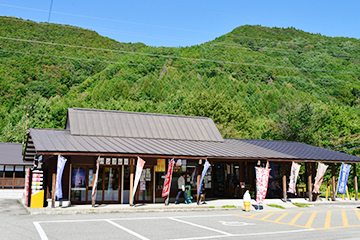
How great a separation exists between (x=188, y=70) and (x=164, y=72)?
784cm

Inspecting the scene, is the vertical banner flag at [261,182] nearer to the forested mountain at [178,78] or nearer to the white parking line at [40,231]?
the white parking line at [40,231]

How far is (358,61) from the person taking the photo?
9600 centimetres

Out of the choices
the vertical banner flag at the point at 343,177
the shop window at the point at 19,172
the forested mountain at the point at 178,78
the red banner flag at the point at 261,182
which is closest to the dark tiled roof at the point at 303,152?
the vertical banner flag at the point at 343,177

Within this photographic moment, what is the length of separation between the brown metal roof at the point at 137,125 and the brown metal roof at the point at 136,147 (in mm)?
767

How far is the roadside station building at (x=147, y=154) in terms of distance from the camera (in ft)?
57.7

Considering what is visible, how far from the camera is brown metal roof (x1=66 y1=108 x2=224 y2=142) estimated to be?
21.3 metres

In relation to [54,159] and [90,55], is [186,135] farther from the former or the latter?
[90,55]

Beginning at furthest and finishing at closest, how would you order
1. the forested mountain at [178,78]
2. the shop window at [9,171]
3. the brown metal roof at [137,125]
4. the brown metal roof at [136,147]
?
the forested mountain at [178,78]
the shop window at [9,171]
the brown metal roof at [137,125]
the brown metal roof at [136,147]

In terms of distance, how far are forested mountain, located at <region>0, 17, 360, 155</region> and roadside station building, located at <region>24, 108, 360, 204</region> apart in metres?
21.8

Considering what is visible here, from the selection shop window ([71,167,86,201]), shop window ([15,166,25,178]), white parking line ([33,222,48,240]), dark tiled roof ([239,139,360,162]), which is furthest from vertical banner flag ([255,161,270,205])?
shop window ([15,166,25,178])

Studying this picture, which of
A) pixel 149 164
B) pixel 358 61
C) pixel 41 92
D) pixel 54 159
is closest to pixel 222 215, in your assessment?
pixel 149 164

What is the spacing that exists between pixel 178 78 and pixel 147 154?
7525cm

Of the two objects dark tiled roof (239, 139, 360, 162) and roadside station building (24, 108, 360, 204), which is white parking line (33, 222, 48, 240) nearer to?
roadside station building (24, 108, 360, 204)

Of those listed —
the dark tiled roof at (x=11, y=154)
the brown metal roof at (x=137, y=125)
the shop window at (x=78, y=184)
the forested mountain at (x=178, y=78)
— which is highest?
the forested mountain at (x=178, y=78)
